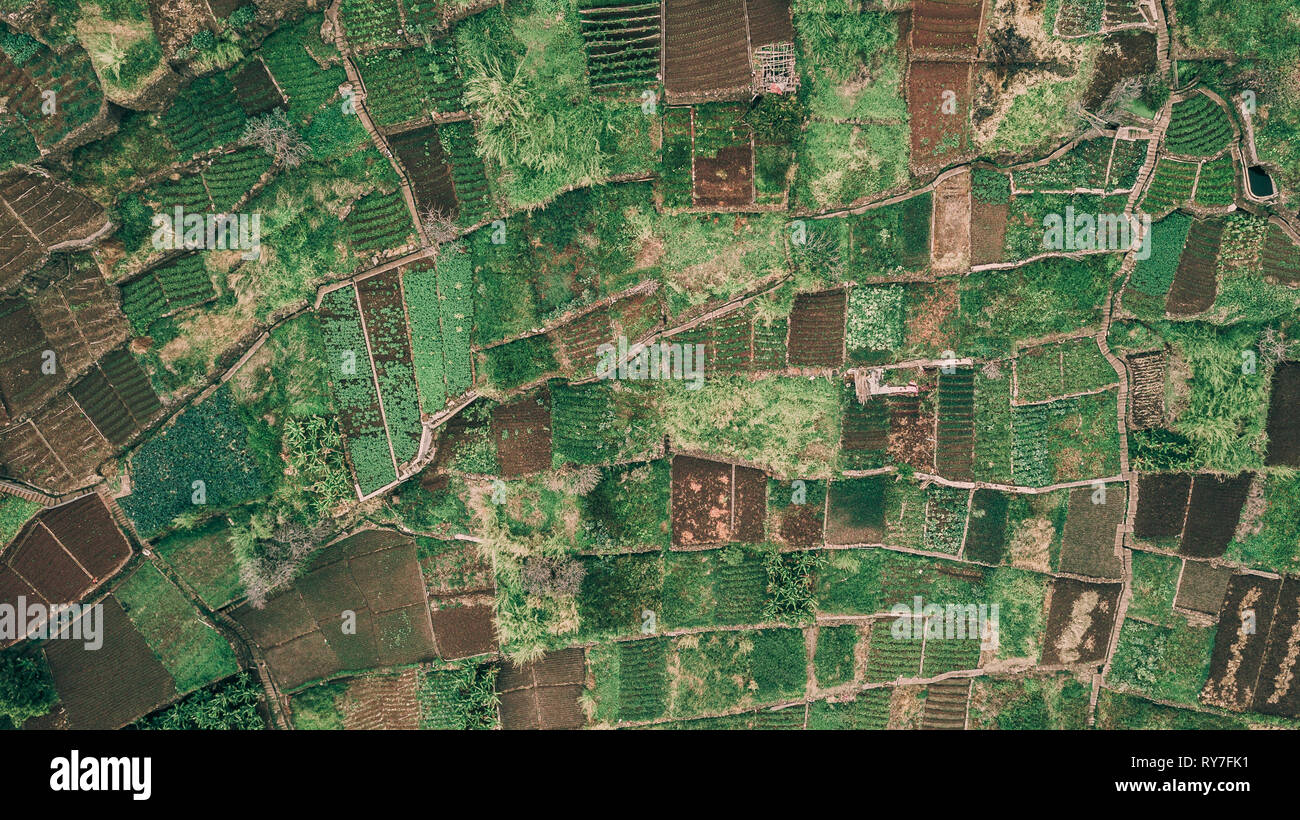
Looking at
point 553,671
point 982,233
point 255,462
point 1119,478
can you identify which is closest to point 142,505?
point 255,462

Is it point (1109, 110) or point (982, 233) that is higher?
point (1109, 110)

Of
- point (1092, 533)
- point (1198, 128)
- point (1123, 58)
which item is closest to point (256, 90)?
point (1123, 58)

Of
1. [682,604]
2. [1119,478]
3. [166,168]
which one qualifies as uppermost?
[166,168]

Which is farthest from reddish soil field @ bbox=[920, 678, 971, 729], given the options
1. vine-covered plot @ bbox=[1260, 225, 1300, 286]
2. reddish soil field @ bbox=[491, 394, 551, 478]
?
vine-covered plot @ bbox=[1260, 225, 1300, 286]

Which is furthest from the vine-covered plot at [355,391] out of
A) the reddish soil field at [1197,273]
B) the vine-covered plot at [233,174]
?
the reddish soil field at [1197,273]

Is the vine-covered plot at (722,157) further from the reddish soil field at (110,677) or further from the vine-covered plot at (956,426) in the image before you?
the reddish soil field at (110,677)

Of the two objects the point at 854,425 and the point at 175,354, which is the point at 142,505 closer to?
the point at 175,354

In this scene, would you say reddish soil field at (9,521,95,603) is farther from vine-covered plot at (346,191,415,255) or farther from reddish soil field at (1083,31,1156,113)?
reddish soil field at (1083,31,1156,113)
